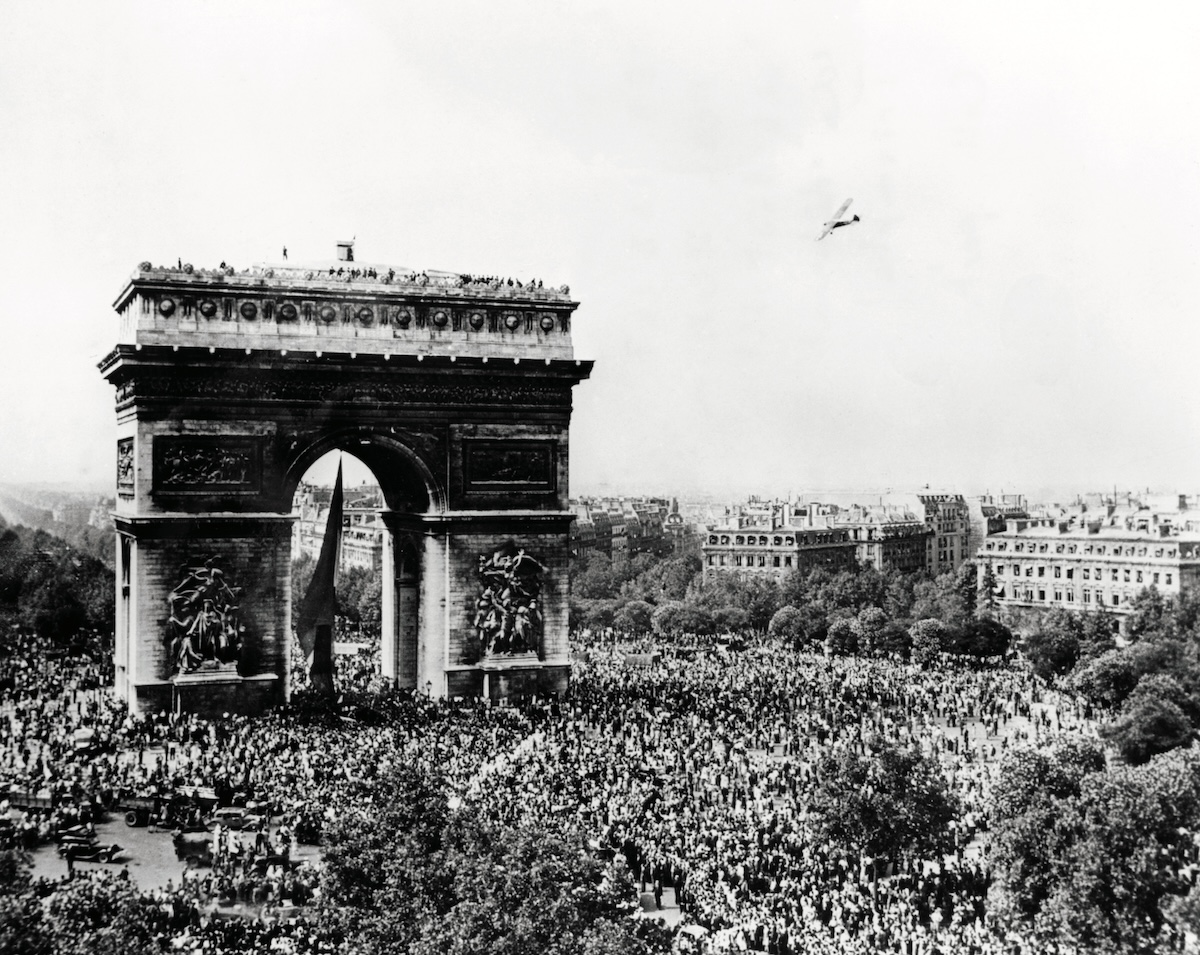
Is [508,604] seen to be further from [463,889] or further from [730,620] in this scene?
[730,620]

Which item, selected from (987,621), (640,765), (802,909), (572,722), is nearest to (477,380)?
(572,722)

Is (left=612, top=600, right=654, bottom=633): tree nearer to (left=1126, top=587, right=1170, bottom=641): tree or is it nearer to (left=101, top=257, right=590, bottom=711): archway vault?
(left=1126, top=587, right=1170, bottom=641): tree

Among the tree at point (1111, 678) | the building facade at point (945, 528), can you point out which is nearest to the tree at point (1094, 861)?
the tree at point (1111, 678)

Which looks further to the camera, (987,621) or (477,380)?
(987,621)

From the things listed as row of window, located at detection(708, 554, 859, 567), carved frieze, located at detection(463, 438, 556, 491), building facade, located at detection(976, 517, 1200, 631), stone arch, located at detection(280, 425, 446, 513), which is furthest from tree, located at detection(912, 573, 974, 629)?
stone arch, located at detection(280, 425, 446, 513)

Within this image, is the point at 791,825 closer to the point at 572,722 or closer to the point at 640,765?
the point at 640,765
